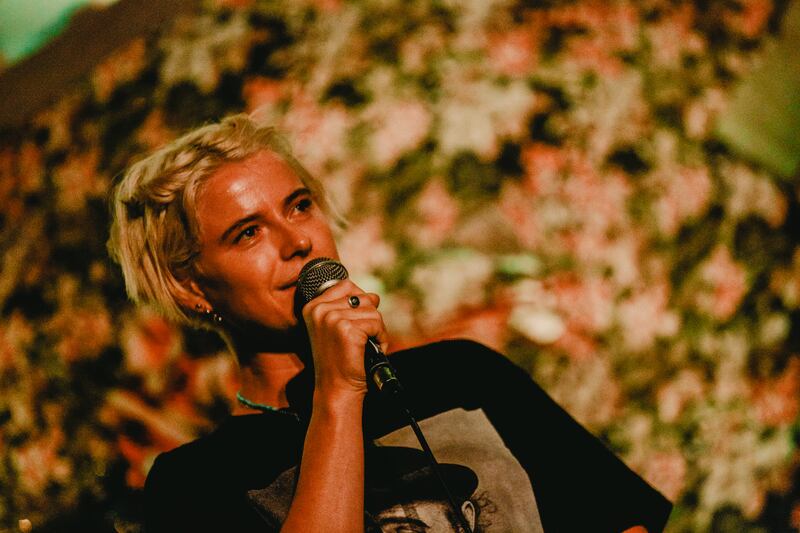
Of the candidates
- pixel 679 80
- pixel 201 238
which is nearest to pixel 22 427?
pixel 201 238

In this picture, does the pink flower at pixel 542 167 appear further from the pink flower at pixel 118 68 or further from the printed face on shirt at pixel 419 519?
the pink flower at pixel 118 68

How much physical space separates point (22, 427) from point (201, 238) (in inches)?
65.9

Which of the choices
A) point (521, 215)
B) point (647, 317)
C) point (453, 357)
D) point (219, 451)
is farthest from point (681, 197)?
point (219, 451)

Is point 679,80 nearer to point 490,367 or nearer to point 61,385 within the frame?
point 490,367

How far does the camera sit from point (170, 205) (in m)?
1.35

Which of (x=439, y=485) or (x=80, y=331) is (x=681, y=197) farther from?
(x=80, y=331)

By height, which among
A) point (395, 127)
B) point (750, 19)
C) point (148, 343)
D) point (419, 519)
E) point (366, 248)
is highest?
point (750, 19)

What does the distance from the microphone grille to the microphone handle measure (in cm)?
16

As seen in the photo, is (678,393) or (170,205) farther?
(678,393)

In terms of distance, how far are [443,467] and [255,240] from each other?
0.69 meters

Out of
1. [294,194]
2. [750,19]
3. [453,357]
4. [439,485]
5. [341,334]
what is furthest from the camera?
[750,19]

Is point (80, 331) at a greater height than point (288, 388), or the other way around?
point (80, 331)

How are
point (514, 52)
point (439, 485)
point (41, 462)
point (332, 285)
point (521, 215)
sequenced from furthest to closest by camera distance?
point (514, 52) → point (521, 215) → point (41, 462) → point (439, 485) → point (332, 285)

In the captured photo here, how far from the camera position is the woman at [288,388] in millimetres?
925
